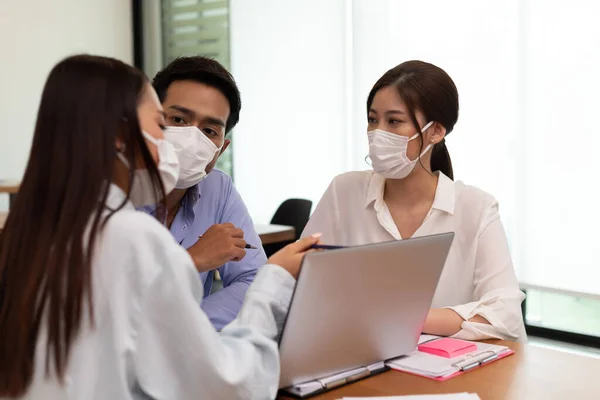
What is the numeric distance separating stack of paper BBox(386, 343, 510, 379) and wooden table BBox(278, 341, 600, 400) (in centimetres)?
2

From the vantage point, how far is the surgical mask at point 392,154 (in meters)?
1.95

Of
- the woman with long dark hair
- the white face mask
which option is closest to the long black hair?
the woman with long dark hair

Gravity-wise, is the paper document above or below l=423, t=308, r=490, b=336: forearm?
below

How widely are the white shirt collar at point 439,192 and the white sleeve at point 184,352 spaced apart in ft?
3.21

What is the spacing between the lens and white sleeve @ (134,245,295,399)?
957 millimetres

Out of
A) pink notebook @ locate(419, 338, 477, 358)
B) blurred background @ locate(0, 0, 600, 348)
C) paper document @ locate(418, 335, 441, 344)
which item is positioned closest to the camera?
pink notebook @ locate(419, 338, 477, 358)

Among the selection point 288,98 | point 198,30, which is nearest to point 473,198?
point 288,98

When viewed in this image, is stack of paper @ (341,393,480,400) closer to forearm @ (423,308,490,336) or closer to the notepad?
the notepad

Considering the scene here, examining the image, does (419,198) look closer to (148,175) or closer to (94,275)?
(148,175)

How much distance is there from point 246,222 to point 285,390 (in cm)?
80

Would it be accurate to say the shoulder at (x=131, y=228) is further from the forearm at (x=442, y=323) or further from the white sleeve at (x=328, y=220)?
the white sleeve at (x=328, y=220)

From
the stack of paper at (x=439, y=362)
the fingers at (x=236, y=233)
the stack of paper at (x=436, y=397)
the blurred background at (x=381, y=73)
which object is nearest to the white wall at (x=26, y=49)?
the blurred background at (x=381, y=73)

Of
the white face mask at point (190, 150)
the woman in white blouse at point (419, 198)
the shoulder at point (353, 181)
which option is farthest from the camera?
the shoulder at point (353, 181)

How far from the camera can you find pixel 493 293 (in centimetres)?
173
